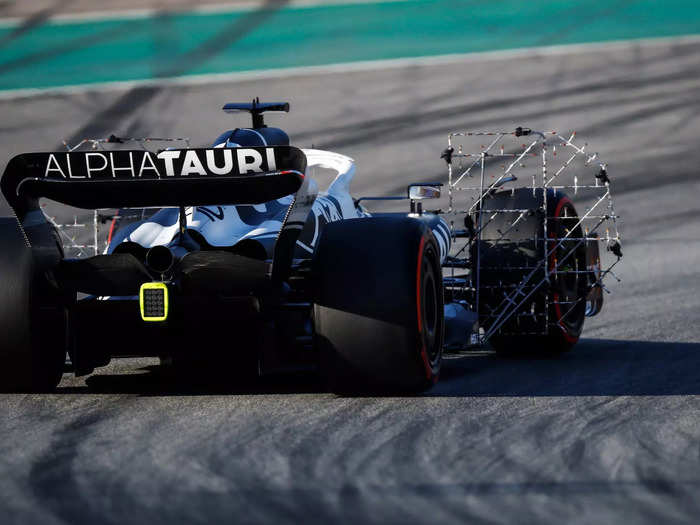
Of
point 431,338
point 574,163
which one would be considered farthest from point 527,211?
point 574,163

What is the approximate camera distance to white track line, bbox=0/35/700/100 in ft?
87.7

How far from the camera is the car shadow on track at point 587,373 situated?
698 centimetres

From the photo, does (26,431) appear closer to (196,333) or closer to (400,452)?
(196,333)

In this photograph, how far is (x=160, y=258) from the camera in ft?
21.1

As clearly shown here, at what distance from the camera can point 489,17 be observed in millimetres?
27906

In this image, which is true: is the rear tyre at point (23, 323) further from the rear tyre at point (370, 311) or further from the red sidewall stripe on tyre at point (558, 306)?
the red sidewall stripe on tyre at point (558, 306)

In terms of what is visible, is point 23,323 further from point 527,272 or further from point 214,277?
point 527,272

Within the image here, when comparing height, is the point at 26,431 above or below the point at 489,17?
below

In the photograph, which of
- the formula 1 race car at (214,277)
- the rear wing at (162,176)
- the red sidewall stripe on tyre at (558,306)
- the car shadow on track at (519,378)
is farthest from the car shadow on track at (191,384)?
the red sidewall stripe on tyre at (558,306)

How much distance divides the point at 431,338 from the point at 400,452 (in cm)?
187

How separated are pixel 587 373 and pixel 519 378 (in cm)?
48

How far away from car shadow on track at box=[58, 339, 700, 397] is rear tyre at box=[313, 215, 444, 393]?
0.23 meters

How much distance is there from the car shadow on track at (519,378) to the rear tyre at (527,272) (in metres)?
0.19

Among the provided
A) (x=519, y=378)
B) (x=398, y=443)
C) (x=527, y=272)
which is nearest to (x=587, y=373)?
(x=519, y=378)
